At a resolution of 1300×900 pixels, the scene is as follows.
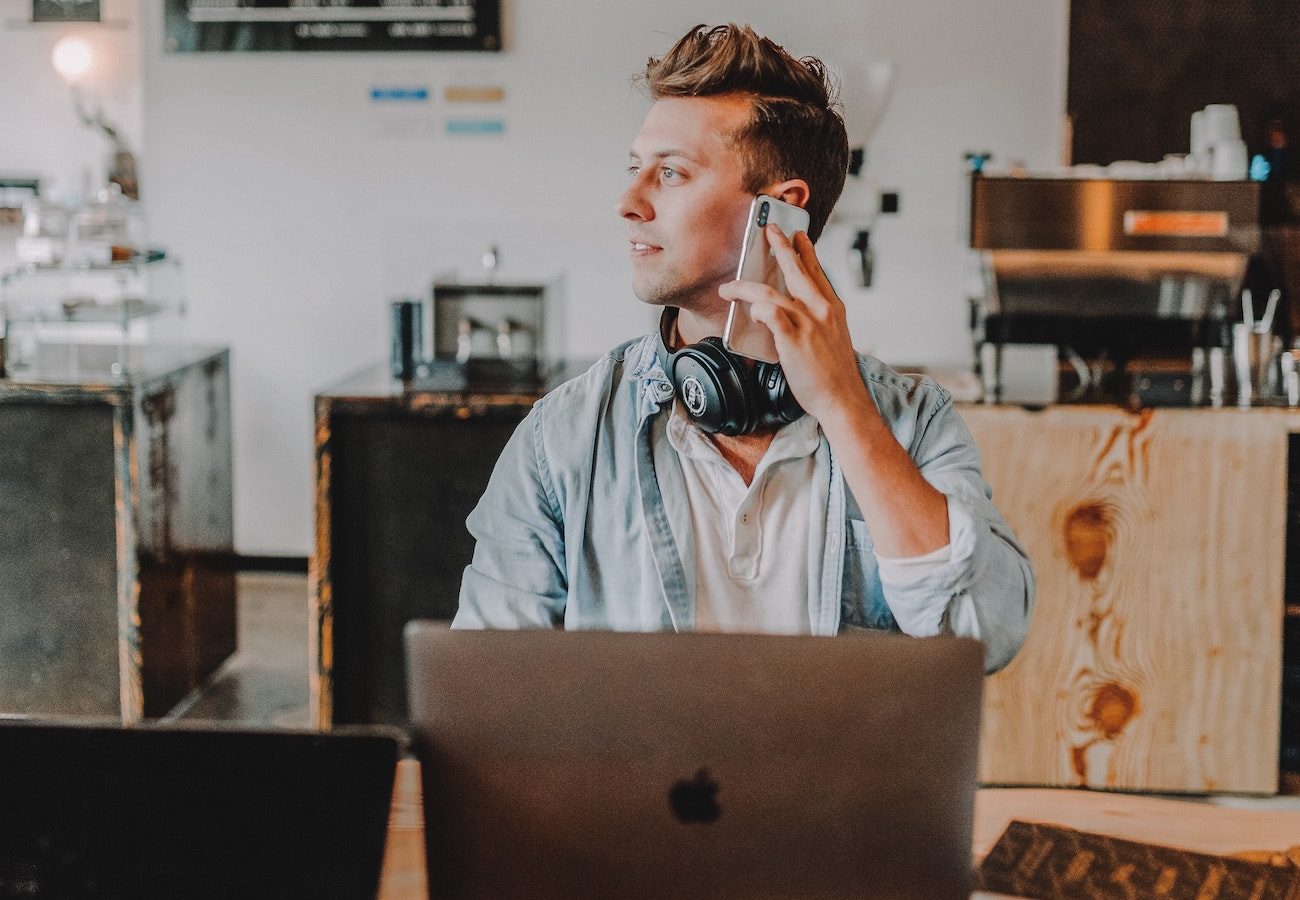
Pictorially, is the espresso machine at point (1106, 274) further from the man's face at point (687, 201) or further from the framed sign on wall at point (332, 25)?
the framed sign on wall at point (332, 25)

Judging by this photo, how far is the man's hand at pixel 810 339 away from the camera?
4.16 ft

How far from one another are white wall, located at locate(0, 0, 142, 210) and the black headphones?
3.85 meters

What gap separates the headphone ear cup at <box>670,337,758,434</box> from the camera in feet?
4.61

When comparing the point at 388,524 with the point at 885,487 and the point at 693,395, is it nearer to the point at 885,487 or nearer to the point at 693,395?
the point at 693,395

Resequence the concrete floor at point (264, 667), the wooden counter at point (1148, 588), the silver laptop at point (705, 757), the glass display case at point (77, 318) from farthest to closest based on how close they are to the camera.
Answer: the concrete floor at point (264, 667) < the glass display case at point (77, 318) < the wooden counter at point (1148, 588) < the silver laptop at point (705, 757)

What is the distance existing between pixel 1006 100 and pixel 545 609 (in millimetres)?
3227

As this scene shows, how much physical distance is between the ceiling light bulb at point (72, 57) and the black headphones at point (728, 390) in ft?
13.1

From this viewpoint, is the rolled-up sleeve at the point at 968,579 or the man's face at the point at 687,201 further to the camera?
the man's face at the point at 687,201

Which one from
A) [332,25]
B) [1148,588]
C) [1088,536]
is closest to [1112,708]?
[1148,588]

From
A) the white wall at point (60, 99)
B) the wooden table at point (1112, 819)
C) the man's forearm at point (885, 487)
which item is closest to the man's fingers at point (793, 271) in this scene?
the man's forearm at point (885, 487)

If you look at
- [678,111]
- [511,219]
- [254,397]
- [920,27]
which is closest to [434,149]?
[511,219]

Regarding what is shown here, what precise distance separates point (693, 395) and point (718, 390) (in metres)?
0.04

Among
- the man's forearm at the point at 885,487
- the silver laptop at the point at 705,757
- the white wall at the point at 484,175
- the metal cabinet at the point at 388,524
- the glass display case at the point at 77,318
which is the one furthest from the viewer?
the white wall at the point at 484,175

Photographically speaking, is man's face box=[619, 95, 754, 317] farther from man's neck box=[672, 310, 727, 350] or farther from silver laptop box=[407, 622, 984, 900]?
silver laptop box=[407, 622, 984, 900]
